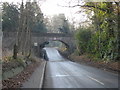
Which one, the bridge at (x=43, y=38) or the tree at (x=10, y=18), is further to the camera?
the tree at (x=10, y=18)

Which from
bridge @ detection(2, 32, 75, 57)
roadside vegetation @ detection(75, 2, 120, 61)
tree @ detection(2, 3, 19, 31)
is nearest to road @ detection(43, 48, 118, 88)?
roadside vegetation @ detection(75, 2, 120, 61)

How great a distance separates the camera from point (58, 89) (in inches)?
423

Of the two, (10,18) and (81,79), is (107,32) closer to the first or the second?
(81,79)

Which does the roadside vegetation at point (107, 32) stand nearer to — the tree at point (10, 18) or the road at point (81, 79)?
the road at point (81, 79)

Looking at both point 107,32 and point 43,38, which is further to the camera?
point 43,38

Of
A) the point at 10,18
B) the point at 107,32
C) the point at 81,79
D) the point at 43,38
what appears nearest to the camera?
the point at 81,79

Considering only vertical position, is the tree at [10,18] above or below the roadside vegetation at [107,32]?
above

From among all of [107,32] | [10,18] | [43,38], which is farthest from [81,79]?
[10,18]

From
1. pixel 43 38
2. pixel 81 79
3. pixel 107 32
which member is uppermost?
pixel 107 32

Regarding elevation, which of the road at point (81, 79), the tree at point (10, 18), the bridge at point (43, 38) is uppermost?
the tree at point (10, 18)

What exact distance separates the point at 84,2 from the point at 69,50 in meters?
40.0

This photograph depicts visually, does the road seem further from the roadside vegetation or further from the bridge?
the bridge

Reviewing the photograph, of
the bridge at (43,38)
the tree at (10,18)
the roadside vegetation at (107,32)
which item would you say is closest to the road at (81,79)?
the roadside vegetation at (107,32)

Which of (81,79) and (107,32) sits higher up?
(107,32)
